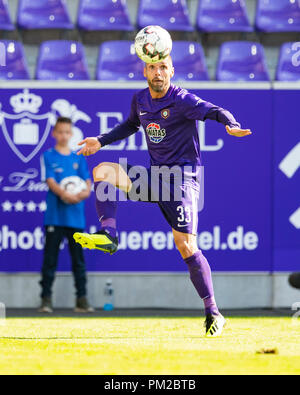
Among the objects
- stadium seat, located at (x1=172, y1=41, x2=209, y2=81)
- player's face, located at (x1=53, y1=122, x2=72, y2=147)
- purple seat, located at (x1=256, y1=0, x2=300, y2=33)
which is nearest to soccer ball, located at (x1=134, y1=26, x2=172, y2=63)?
player's face, located at (x1=53, y1=122, x2=72, y2=147)

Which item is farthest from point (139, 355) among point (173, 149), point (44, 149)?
point (44, 149)

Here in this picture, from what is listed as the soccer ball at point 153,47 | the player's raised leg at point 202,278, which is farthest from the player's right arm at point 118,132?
the player's raised leg at point 202,278

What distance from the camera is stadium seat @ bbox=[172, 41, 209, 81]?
9.90 meters

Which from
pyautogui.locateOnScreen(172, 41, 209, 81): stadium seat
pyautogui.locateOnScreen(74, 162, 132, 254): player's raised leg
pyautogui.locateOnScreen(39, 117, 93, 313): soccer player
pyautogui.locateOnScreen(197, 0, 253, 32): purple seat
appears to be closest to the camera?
pyautogui.locateOnScreen(74, 162, 132, 254): player's raised leg

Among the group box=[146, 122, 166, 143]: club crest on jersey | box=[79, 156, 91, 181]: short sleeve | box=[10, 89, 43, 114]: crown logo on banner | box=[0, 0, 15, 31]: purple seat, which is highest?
box=[0, 0, 15, 31]: purple seat

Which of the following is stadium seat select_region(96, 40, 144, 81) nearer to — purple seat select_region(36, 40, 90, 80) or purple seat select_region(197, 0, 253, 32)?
purple seat select_region(36, 40, 90, 80)

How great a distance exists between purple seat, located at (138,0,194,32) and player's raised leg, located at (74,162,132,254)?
501 cm

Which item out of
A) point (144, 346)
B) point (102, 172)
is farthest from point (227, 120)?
point (144, 346)

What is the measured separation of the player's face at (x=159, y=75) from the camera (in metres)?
6.00

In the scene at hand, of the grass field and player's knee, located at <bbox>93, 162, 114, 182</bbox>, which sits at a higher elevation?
player's knee, located at <bbox>93, 162, 114, 182</bbox>

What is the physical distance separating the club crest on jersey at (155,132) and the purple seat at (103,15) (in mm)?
4746

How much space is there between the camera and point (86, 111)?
8.82 m

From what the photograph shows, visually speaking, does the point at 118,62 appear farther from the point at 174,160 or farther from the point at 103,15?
the point at 174,160

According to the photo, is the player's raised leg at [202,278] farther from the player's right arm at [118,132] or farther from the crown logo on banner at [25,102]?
the crown logo on banner at [25,102]
